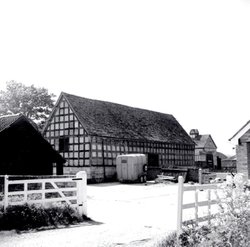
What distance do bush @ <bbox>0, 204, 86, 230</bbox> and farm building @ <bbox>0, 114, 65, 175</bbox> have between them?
866cm

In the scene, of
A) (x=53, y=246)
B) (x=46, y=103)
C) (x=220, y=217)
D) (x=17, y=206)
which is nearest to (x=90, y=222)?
(x=17, y=206)

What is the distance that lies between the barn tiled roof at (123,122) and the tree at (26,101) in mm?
17562

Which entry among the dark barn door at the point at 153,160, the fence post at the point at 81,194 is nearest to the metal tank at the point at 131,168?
the dark barn door at the point at 153,160

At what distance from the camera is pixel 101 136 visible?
26906 millimetres

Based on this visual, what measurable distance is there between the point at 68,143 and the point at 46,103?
73.0 feet

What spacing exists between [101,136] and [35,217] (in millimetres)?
18155

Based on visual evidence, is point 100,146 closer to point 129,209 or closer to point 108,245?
point 129,209

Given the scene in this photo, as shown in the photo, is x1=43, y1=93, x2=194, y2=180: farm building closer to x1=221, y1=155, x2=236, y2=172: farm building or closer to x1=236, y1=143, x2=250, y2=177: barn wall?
x1=221, y1=155, x2=236, y2=172: farm building

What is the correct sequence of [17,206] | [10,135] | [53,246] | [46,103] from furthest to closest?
[46,103], [10,135], [17,206], [53,246]

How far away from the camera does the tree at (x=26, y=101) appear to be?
46688 millimetres

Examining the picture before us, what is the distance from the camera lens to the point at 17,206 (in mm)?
9070

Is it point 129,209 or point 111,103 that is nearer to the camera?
point 129,209

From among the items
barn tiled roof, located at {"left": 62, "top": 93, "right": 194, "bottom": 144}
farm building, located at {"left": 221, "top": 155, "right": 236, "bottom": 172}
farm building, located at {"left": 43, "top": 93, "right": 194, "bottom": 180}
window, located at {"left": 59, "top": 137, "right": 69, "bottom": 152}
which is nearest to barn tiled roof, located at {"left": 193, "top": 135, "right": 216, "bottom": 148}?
farm building, located at {"left": 221, "top": 155, "right": 236, "bottom": 172}

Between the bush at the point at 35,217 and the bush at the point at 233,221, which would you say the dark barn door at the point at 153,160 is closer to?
the bush at the point at 35,217
